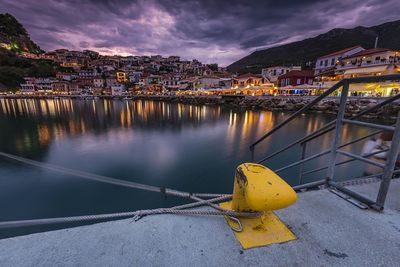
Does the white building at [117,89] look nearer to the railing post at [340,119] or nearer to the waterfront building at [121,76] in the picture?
the waterfront building at [121,76]

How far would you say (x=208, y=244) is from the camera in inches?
59.0

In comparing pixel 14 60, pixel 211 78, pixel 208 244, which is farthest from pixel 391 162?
pixel 14 60

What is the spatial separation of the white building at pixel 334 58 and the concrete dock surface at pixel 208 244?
1762 inches

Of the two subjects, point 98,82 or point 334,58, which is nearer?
point 334,58

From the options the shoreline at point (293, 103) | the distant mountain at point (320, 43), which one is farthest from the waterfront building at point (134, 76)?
the distant mountain at point (320, 43)

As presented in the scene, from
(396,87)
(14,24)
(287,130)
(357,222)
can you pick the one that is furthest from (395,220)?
(14,24)

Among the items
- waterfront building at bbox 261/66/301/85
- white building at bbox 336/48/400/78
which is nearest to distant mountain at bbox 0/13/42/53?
waterfront building at bbox 261/66/301/85

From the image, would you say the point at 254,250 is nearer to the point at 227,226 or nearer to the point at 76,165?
the point at 227,226

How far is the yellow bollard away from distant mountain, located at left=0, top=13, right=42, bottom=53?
130721 mm

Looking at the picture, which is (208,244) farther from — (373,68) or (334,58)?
(334,58)

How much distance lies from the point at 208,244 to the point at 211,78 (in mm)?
64288

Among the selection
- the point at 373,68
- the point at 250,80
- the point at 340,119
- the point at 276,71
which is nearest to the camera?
the point at 340,119

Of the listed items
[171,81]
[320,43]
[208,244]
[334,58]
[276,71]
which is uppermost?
[320,43]

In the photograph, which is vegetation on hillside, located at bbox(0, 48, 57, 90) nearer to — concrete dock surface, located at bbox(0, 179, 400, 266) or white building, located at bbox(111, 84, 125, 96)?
white building, located at bbox(111, 84, 125, 96)
